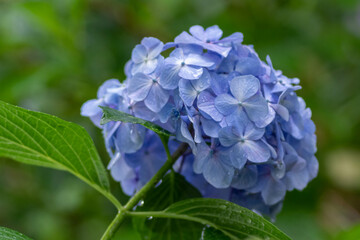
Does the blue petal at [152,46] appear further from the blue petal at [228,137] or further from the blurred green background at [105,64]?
the blurred green background at [105,64]

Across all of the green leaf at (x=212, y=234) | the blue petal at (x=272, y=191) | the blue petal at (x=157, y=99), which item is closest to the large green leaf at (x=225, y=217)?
the green leaf at (x=212, y=234)

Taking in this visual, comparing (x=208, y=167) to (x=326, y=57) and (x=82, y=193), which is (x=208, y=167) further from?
(x=326, y=57)

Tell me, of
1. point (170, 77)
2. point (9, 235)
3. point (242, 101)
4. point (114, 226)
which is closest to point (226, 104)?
point (242, 101)

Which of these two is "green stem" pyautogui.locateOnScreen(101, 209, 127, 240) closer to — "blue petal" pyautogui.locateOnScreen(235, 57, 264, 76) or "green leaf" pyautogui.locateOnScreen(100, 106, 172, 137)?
"green leaf" pyautogui.locateOnScreen(100, 106, 172, 137)

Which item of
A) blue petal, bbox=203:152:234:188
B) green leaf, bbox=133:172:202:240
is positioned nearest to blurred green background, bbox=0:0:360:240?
green leaf, bbox=133:172:202:240

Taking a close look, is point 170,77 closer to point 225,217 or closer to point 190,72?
point 190,72
